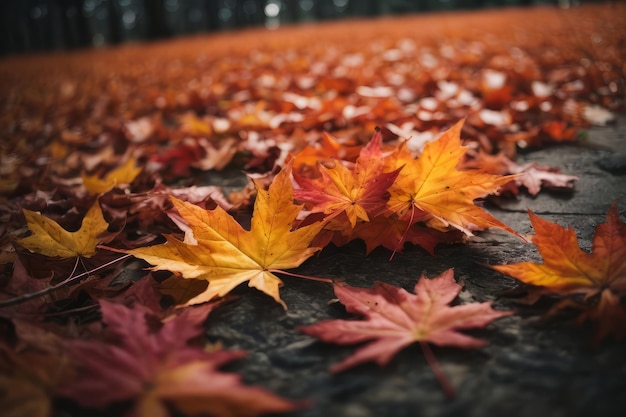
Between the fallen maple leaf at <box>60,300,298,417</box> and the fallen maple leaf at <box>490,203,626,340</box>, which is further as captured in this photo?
the fallen maple leaf at <box>490,203,626,340</box>

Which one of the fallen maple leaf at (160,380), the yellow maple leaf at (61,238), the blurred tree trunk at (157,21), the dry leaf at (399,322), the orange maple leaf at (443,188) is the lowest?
the dry leaf at (399,322)

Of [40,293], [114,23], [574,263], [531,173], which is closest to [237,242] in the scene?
[40,293]

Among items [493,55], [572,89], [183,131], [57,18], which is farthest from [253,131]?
[57,18]

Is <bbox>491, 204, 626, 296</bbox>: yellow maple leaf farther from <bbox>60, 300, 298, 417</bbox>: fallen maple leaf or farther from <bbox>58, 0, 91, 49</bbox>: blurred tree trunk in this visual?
<bbox>58, 0, 91, 49</bbox>: blurred tree trunk

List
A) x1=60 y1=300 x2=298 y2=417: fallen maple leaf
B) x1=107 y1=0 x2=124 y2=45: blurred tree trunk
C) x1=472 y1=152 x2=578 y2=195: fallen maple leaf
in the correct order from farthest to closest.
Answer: x1=107 y1=0 x2=124 y2=45: blurred tree trunk < x1=472 y1=152 x2=578 y2=195: fallen maple leaf < x1=60 y1=300 x2=298 y2=417: fallen maple leaf

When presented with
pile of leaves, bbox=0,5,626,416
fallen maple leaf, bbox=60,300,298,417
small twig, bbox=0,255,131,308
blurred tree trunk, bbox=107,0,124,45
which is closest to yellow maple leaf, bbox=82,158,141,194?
pile of leaves, bbox=0,5,626,416

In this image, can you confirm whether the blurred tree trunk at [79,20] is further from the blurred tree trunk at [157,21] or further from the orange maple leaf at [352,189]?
the orange maple leaf at [352,189]

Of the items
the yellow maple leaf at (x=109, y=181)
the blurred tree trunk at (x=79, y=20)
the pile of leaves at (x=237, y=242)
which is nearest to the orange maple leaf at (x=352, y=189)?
the pile of leaves at (x=237, y=242)
